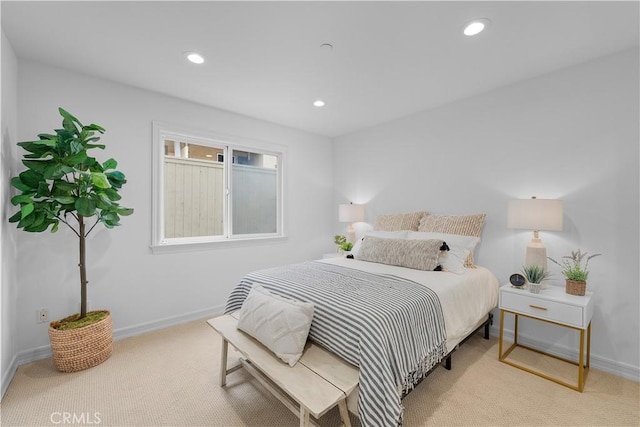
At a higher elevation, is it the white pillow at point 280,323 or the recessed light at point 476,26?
the recessed light at point 476,26

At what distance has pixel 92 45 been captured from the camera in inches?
80.6

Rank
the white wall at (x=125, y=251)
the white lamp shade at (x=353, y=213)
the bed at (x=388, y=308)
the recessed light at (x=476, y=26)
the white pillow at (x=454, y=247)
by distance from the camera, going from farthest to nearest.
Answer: the white lamp shade at (x=353, y=213), the white pillow at (x=454, y=247), the white wall at (x=125, y=251), the recessed light at (x=476, y=26), the bed at (x=388, y=308)

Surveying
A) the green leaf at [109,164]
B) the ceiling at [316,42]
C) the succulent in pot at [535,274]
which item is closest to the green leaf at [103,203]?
the green leaf at [109,164]

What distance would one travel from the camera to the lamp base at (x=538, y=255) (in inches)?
90.5

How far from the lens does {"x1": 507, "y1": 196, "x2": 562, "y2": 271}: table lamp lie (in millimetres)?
2174

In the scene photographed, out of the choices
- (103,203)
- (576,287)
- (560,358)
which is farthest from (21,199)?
(560,358)

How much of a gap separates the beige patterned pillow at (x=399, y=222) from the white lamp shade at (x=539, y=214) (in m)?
1.07

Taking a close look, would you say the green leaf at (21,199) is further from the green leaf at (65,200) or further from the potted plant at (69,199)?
the green leaf at (65,200)

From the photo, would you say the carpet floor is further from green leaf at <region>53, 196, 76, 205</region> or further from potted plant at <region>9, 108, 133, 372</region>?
Answer: green leaf at <region>53, 196, 76, 205</region>

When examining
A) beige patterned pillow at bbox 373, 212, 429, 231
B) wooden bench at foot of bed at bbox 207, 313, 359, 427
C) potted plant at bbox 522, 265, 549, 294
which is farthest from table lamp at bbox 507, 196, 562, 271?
wooden bench at foot of bed at bbox 207, 313, 359, 427

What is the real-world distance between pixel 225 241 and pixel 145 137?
1.39m

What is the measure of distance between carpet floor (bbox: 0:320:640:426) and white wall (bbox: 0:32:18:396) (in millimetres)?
237

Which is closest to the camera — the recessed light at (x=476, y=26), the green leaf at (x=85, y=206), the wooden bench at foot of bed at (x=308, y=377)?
the wooden bench at foot of bed at (x=308, y=377)

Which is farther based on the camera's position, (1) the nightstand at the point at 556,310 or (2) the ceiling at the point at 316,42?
(1) the nightstand at the point at 556,310
